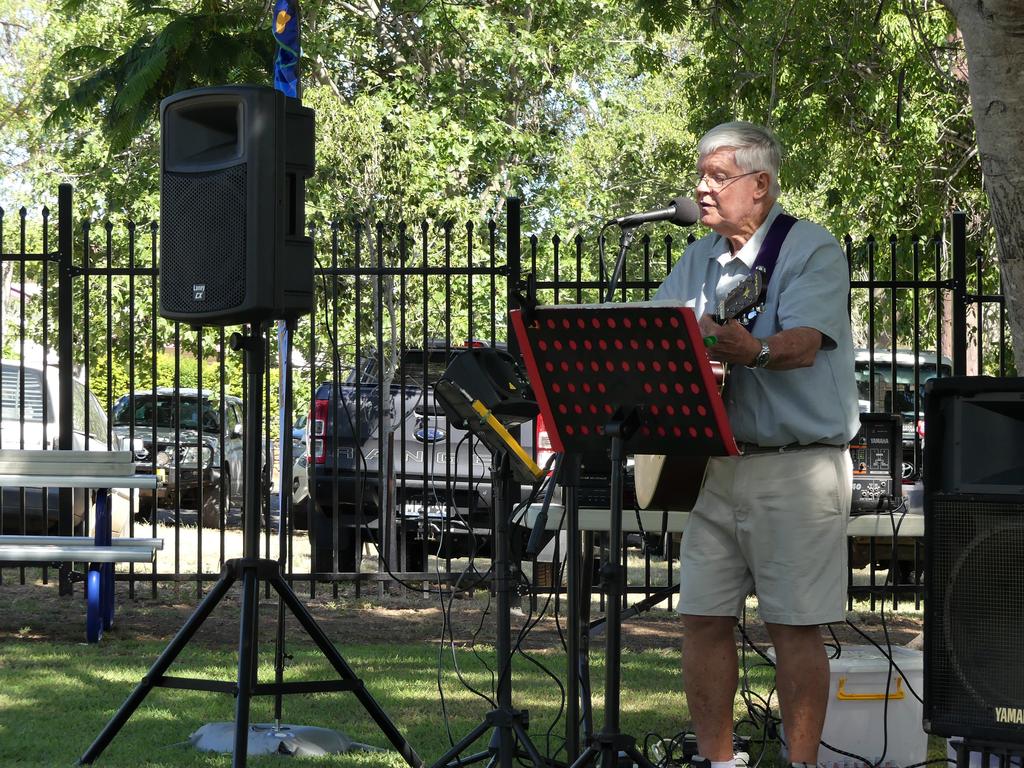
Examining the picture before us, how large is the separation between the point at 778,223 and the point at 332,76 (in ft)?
53.5

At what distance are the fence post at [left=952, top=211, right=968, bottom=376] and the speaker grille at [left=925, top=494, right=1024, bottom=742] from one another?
188 inches

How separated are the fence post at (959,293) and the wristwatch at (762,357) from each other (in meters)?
4.69

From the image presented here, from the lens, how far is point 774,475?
378 centimetres

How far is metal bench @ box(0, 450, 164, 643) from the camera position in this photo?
Answer: 6836mm

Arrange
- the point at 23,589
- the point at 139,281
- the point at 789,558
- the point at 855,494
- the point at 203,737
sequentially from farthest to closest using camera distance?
the point at 139,281, the point at 23,589, the point at 855,494, the point at 203,737, the point at 789,558

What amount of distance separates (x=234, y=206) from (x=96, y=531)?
330 cm

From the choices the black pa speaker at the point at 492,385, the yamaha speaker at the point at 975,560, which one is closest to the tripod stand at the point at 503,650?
the black pa speaker at the point at 492,385

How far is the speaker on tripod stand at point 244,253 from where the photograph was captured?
169 inches

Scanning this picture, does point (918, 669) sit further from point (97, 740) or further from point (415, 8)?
point (415, 8)

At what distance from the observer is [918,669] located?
454 cm

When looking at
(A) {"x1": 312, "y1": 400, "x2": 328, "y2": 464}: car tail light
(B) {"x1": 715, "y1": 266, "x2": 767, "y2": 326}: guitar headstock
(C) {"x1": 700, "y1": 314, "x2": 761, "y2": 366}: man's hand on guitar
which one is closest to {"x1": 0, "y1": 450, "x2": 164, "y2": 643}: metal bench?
(A) {"x1": 312, "y1": 400, "x2": 328, "y2": 464}: car tail light

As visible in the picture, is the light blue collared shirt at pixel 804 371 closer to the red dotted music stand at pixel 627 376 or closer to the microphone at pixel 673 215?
the microphone at pixel 673 215

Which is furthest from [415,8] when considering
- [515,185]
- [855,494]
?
[855,494]

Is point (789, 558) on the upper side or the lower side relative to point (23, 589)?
upper
